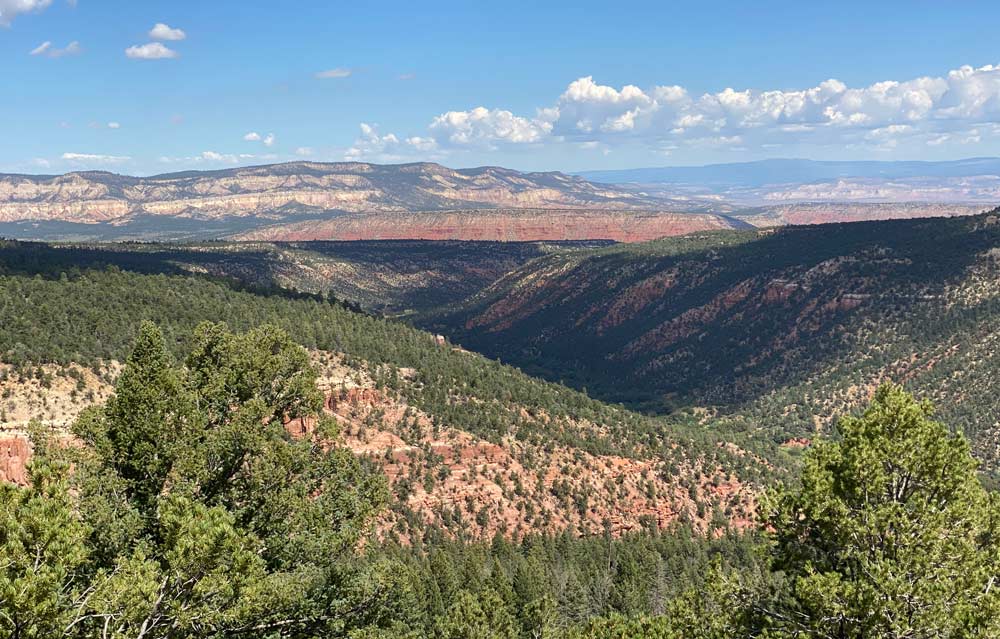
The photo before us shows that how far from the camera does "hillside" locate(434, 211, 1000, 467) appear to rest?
412 ft

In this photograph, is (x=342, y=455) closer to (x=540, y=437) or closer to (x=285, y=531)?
(x=285, y=531)

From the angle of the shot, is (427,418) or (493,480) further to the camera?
(427,418)

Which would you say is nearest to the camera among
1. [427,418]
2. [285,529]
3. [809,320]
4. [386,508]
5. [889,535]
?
[889,535]

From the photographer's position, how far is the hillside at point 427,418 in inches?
2325

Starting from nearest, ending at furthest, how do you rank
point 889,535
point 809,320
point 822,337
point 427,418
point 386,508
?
point 889,535 → point 386,508 → point 427,418 → point 822,337 → point 809,320

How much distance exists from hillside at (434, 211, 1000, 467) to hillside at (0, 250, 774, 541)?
46101mm

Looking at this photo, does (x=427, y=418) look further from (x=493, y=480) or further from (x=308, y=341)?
(x=308, y=341)

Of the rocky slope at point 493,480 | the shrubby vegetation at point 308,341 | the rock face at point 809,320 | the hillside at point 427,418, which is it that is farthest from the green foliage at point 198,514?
the rock face at point 809,320

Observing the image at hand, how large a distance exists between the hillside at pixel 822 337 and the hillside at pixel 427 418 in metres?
46.1

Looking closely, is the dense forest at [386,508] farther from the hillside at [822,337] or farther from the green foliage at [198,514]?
the hillside at [822,337]

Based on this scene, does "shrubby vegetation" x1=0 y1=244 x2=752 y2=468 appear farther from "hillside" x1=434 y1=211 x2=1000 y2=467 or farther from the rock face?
the rock face

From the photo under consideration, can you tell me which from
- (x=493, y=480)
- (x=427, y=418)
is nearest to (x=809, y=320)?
(x=493, y=480)

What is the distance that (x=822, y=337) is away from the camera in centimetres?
15162

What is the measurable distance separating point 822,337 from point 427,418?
107083 millimetres
